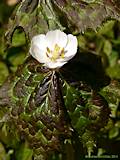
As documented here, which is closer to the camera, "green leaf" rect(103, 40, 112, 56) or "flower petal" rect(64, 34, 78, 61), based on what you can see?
"flower petal" rect(64, 34, 78, 61)

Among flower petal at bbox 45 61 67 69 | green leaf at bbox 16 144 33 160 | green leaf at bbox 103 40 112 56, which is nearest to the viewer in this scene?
flower petal at bbox 45 61 67 69

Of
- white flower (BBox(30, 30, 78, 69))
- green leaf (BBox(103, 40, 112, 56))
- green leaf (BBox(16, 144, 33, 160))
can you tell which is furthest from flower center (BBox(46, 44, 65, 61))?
green leaf (BBox(103, 40, 112, 56))

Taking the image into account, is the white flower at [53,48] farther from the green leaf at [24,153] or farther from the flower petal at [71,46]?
the green leaf at [24,153]

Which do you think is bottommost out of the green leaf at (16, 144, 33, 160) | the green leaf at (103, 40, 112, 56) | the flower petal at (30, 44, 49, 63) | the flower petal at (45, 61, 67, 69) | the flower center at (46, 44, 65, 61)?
the green leaf at (16, 144, 33, 160)

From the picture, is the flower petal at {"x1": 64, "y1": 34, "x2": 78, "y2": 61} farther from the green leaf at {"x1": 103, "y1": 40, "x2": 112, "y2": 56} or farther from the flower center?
the green leaf at {"x1": 103, "y1": 40, "x2": 112, "y2": 56}

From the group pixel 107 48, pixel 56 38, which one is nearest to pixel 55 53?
pixel 56 38

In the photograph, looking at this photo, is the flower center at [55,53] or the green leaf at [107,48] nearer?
the flower center at [55,53]

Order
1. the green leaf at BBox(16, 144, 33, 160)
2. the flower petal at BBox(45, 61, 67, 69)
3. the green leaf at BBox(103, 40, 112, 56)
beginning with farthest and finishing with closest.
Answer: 1. the green leaf at BBox(103, 40, 112, 56)
2. the green leaf at BBox(16, 144, 33, 160)
3. the flower petal at BBox(45, 61, 67, 69)

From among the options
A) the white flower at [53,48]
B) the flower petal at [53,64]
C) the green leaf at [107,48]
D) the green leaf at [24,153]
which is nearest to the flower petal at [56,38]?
the white flower at [53,48]

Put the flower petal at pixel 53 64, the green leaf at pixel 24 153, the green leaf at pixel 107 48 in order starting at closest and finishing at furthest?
the flower petal at pixel 53 64 → the green leaf at pixel 24 153 → the green leaf at pixel 107 48

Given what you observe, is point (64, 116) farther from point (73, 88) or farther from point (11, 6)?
point (11, 6)
